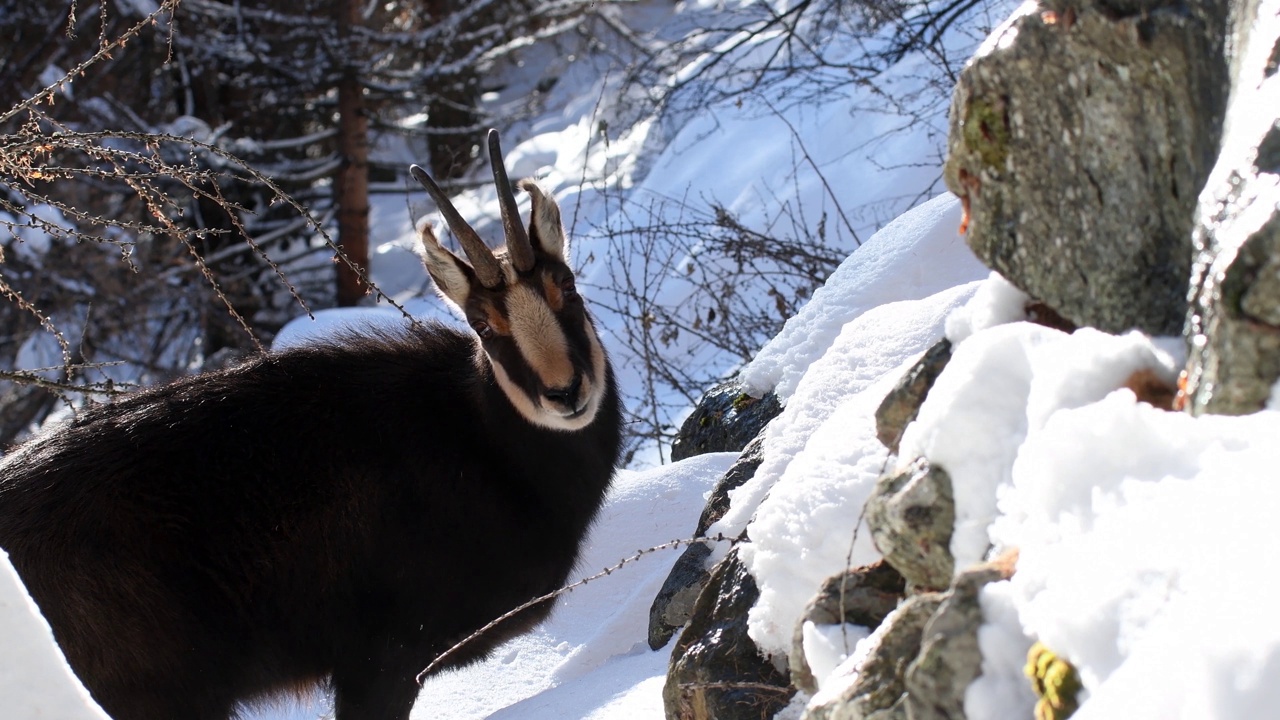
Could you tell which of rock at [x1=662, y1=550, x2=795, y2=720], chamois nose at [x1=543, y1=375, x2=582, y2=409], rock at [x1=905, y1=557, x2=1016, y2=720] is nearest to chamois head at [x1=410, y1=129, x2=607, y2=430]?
chamois nose at [x1=543, y1=375, x2=582, y2=409]

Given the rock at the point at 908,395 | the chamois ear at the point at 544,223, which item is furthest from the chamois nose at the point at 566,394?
the rock at the point at 908,395

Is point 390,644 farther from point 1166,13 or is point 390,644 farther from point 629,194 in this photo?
point 629,194

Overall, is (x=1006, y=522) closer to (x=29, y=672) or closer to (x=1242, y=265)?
(x=1242, y=265)

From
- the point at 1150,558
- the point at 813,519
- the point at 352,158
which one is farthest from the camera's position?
the point at 352,158

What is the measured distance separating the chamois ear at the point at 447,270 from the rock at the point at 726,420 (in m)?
1.43

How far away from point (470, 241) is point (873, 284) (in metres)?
1.77

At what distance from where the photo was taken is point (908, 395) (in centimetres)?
264

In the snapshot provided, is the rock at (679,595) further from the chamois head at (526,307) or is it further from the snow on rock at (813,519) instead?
the chamois head at (526,307)

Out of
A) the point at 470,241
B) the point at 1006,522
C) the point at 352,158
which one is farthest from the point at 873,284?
the point at 352,158

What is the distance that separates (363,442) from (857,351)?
1970 mm

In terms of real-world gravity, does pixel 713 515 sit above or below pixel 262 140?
below

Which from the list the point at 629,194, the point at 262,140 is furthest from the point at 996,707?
the point at 262,140

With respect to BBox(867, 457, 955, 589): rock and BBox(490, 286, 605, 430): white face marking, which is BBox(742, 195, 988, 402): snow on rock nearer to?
BBox(490, 286, 605, 430): white face marking

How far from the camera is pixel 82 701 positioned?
257cm
